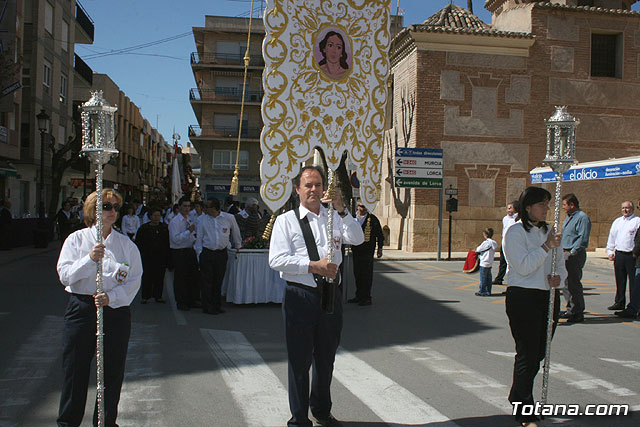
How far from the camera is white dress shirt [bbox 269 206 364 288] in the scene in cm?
399

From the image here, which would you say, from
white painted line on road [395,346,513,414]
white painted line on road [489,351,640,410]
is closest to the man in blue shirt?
white painted line on road [489,351,640,410]

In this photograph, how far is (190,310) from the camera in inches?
366

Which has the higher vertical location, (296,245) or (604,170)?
(604,170)

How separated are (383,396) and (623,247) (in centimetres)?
640

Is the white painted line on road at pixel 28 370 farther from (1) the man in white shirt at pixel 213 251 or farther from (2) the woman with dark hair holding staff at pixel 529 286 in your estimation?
(2) the woman with dark hair holding staff at pixel 529 286

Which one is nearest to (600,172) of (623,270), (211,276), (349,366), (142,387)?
(623,270)

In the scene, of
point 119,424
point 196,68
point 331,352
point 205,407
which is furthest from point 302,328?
point 196,68

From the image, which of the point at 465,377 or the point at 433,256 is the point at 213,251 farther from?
the point at 433,256

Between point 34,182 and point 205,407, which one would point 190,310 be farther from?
point 34,182

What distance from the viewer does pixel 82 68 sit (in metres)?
37.5

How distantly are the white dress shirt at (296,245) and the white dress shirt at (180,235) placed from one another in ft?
18.5

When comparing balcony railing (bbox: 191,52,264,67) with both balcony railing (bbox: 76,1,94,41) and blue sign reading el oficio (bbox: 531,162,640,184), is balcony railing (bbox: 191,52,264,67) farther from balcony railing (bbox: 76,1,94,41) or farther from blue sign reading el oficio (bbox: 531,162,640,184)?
blue sign reading el oficio (bbox: 531,162,640,184)

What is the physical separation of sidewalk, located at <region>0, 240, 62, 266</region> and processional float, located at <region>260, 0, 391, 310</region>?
1298 centimetres

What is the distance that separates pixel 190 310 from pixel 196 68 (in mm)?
43677
